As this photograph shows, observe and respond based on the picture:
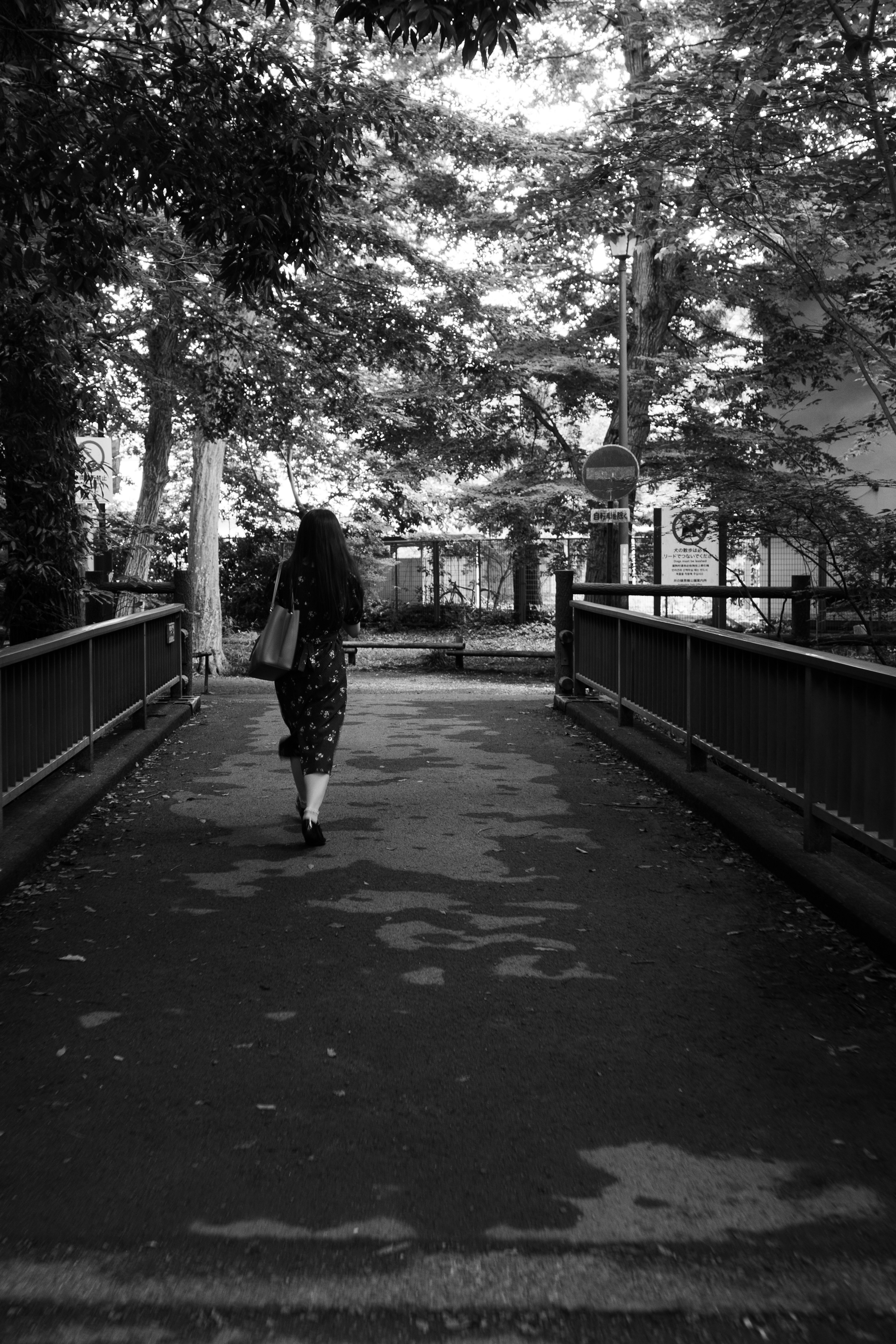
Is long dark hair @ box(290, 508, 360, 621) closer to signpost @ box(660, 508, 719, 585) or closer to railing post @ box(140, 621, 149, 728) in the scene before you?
railing post @ box(140, 621, 149, 728)

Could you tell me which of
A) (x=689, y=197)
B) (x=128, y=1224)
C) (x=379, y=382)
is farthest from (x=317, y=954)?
(x=379, y=382)

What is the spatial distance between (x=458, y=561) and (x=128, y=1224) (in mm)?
28713

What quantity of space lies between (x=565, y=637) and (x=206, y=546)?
11597mm

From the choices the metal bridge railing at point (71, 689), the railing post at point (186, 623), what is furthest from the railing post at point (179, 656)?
the metal bridge railing at point (71, 689)

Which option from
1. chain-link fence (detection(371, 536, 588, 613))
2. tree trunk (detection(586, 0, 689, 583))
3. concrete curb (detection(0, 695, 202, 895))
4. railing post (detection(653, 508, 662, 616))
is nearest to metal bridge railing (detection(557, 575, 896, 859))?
concrete curb (detection(0, 695, 202, 895))

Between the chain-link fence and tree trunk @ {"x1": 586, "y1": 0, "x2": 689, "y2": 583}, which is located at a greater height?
tree trunk @ {"x1": 586, "y1": 0, "x2": 689, "y2": 583}

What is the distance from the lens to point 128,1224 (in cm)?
309

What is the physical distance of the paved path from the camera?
9.25 ft

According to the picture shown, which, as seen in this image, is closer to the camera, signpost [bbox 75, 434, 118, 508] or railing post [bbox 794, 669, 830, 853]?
railing post [bbox 794, 669, 830, 853]

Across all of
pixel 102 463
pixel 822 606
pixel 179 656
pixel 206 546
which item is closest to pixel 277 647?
pixel 102 463

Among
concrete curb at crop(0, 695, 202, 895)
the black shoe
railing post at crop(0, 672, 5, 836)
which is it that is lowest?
the black shoe

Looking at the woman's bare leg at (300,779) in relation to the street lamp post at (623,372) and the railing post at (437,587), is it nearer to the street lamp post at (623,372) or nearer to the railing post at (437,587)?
the street lamp post at (623,372)

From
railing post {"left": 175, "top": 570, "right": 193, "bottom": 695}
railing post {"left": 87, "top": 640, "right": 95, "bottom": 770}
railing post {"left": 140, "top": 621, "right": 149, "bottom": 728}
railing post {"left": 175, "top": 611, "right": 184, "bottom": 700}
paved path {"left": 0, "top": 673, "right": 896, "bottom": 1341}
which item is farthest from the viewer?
railing post {"left": 175, "top": 570, "right": 193, "bottom": 695}

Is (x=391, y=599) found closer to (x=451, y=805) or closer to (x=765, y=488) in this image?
(x=765, y=488)
